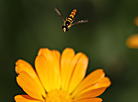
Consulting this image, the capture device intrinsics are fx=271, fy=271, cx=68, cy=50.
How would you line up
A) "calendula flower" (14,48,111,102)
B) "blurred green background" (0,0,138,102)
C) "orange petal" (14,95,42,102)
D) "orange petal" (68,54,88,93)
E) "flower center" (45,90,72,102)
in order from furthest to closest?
"blurred green background" (0,0,138,102) < "orange petal" (68,54,88,93) < "flower center" (45,90,72,102) < "calendula flower" (14,48,111,102) < "orange petal" (14,95,42,102)

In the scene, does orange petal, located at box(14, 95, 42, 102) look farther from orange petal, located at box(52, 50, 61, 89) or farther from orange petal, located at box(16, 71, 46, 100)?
orange petal, located at box(52, 50, 61, 89)

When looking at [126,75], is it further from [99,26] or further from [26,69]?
[26,69]

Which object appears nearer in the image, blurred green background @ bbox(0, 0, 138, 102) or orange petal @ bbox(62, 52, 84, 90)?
orange petal @ bbox(62, 52, 84, 90)

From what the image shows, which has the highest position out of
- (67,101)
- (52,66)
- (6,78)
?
(6,78)

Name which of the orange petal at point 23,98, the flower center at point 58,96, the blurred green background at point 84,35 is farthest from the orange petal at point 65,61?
the blurred green background at point 84,35

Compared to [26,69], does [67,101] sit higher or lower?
lower

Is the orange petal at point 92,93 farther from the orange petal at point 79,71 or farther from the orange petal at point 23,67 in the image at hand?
the orange petal at point 23,67

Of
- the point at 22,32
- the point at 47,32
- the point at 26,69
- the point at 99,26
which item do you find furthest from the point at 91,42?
the point at 26,69

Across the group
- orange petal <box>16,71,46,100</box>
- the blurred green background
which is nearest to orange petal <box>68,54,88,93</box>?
orange petal <box>16,71,46,100</box>

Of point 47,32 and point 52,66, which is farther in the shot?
point 47,32
